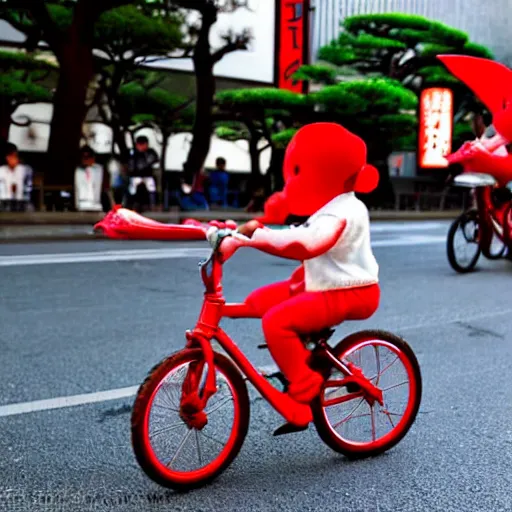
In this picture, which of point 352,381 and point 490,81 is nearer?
point 490,81

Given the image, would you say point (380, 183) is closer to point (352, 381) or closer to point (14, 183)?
point (14, 183)

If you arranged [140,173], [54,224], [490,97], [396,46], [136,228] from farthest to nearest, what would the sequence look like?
1. [396,46]
2. [54,224]
3. [140,173]
4. [490,97]
5. [136,228]

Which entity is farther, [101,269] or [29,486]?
[101,269]

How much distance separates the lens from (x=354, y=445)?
323 cm

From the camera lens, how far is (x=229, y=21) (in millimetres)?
26641

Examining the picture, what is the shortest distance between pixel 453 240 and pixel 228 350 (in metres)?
6.72

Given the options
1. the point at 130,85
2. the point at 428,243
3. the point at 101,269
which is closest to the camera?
the point at 101,269

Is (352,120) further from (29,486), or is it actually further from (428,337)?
(29,486)

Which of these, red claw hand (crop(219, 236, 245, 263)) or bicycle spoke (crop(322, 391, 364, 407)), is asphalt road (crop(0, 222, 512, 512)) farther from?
red claw hand (crop(219, 236, 245, 263))

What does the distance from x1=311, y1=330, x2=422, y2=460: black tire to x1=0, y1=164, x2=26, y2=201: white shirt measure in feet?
44.8

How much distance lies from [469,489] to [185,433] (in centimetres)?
117

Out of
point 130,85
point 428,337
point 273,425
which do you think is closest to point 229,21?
point 130,85

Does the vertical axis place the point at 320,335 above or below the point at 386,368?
above

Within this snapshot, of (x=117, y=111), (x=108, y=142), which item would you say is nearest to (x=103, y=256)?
(x=117, y=111)
